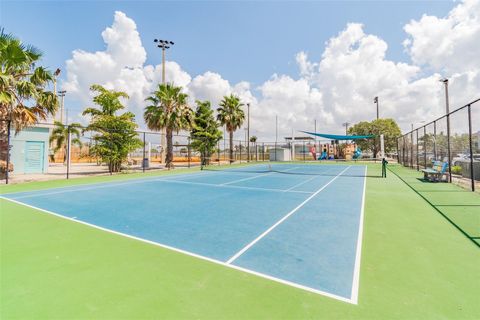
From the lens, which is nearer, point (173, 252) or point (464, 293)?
point (464, 293)

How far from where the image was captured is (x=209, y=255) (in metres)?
3.59

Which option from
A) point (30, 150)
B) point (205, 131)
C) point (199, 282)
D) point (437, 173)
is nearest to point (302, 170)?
point (437, 173)

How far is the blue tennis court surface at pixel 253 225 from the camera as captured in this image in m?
3.19

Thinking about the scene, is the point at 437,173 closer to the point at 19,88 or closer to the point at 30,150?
the point at 19,88

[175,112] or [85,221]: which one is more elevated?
[175,112]

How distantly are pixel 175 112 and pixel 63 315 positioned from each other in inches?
866

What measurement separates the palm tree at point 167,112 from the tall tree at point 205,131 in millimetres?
3258

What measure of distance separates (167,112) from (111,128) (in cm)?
641

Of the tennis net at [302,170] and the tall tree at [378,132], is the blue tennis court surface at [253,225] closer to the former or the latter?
the tennis net at [302,170]

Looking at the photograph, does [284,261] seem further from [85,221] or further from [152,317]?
[85,221]

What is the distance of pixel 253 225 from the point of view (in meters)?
5.05

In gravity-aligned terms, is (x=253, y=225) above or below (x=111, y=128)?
below

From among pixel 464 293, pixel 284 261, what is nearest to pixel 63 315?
pixel 284 261

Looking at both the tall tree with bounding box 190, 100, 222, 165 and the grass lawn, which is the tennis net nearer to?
the tall tree with bounding box 190, 100, 222, 165
